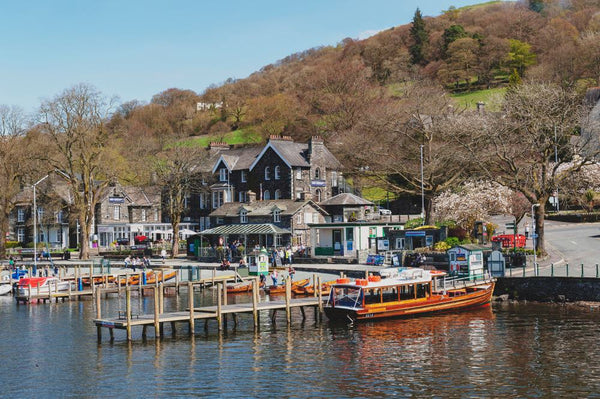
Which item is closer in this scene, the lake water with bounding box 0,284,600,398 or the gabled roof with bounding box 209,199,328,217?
the lake water with bounding box 0,284,600,398

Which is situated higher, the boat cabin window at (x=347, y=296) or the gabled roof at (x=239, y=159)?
the gabled roof at (x=239, y=159)

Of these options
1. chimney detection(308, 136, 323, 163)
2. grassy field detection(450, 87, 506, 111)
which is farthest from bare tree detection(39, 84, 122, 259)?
grassy field detection(450, 87, 506, 111)

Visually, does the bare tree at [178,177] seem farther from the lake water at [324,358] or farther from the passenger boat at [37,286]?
the lake water at [324,358]

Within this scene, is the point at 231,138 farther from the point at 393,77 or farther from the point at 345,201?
the point at 345,201

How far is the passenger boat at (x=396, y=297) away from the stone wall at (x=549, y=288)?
10.1ft

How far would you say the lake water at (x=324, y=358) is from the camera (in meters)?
25.5

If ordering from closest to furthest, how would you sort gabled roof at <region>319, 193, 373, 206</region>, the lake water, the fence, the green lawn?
the lake water
the fence
gabled roof at <region>319, 193, 373, 206</region>
the green lawn

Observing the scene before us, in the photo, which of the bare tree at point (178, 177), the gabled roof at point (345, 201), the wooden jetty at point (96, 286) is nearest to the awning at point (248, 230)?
the gabled roof at point (345, 201)

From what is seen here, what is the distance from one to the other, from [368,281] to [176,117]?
124450 millimetres

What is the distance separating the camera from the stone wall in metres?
42.0

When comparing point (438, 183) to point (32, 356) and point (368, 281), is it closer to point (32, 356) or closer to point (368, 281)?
point (368, 281)

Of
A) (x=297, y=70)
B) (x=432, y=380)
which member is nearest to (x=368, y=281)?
(x=432, y=380)

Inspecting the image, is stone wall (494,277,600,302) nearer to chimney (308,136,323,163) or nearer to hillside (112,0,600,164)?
chimney (308,136,323,163)

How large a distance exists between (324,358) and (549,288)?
62.9ft
